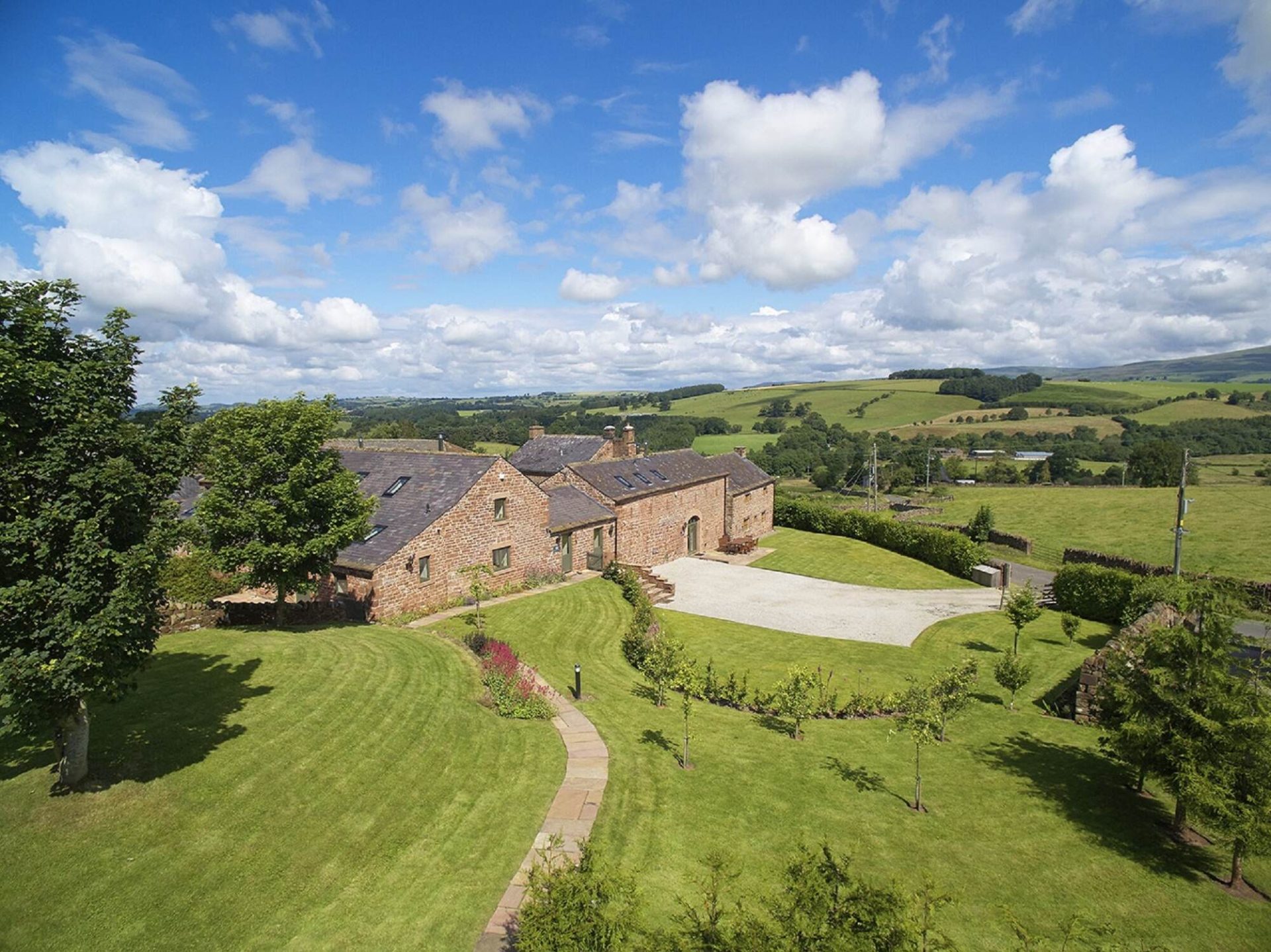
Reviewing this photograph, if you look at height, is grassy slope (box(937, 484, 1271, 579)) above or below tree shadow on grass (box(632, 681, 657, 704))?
below

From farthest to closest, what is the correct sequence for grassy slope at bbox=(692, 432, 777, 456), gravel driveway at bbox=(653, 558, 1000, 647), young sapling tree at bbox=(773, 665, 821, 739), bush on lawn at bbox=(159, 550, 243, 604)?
grassy slope at bbox=(692, 432, 777, 456) < gravel driveway at bbox=(653, 558, 1000, 647) < bush on lawn at bbox=(159, 550, 243, 604) < young sapling tree at bbox=(773, 665, 821, 739)

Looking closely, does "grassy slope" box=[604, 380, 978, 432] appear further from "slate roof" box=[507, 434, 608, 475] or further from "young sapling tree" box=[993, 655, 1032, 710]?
"young sapling tree" box=[993, 655, 1032, 710]

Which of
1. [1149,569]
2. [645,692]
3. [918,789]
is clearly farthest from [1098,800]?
[1149,569]

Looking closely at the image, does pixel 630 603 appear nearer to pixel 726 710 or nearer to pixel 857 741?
pixel 726 710

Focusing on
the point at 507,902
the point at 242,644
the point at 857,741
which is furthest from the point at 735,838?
the point at 242,644

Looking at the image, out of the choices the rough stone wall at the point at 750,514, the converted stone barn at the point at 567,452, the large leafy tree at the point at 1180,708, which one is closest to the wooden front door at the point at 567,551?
the converted stone barn at the point at 567,452

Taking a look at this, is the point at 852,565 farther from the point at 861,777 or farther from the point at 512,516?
the point at 861,777

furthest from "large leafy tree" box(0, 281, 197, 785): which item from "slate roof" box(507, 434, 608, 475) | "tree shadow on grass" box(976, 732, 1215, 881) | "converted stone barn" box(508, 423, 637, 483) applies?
"slate roof" box(507, 434, 608, 475)
